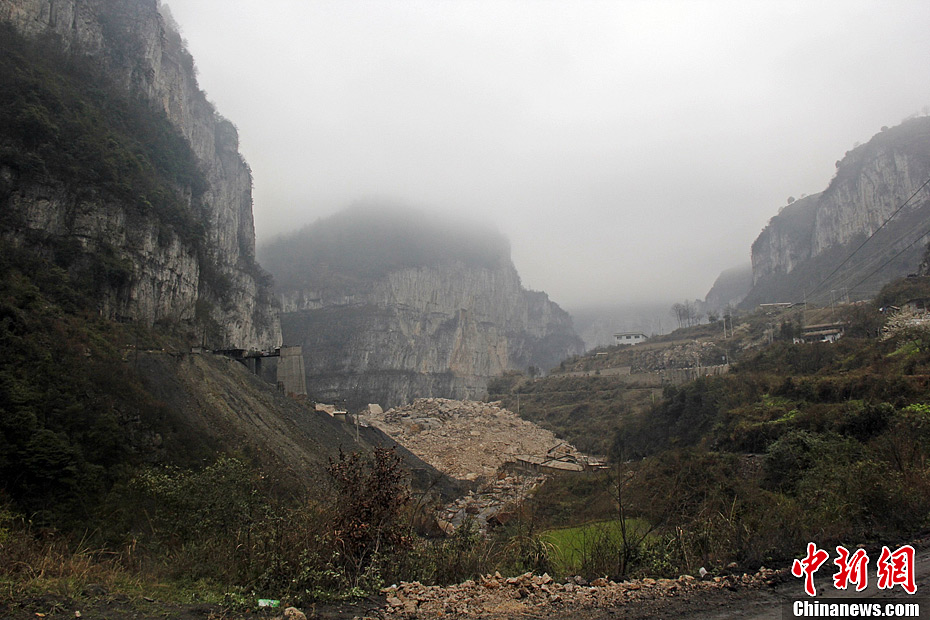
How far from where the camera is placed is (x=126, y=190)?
2784 cm

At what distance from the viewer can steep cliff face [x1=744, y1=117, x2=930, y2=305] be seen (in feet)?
211

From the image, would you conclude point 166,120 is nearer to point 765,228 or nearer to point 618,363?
point 618,363

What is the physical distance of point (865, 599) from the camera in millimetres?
4031

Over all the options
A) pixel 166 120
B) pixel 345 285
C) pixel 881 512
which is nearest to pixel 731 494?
pixel 881 512

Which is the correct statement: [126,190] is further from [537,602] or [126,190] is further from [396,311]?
[396,311]

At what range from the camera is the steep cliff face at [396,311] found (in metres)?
94.8

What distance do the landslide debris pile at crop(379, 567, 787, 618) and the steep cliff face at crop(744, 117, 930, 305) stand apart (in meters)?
66.9

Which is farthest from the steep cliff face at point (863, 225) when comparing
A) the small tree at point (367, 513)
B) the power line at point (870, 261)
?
the small tree at point (367, 513)

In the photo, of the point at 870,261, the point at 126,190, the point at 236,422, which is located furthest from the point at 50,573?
the point at 870,261

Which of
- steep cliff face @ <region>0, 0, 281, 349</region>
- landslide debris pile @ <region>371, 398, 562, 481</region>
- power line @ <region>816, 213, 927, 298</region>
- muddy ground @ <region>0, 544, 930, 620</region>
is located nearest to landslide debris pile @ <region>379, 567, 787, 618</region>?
muddy ground @ <region>0, 544, 930, 620</region>

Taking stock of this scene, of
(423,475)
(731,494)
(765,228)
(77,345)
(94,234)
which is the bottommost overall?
(423,475)

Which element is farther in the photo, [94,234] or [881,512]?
[94,234]

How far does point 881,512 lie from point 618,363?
190 ft

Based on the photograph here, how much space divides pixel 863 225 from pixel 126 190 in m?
102
